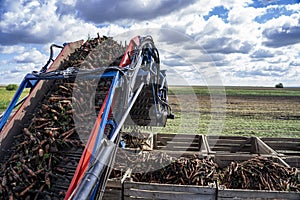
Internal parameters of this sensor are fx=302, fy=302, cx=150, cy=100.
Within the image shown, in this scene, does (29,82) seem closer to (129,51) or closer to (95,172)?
(129,51)

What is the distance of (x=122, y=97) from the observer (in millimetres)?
4359

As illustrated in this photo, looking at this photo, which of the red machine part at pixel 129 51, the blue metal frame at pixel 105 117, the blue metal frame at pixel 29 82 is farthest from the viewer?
the red machine part at pixel 129 51

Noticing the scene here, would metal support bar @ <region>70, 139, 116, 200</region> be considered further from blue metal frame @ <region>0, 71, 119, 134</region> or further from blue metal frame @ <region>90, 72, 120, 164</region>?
blue metal frame @ <region>0, 71, 119, 134</region>

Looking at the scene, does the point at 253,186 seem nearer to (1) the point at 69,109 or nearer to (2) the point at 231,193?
(2) the point at 231,193

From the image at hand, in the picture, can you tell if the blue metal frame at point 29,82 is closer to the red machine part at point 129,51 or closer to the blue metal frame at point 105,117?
the blue metal frame at point 105,117

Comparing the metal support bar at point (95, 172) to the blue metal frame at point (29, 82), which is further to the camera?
the blue metal frame at point (29, 82)

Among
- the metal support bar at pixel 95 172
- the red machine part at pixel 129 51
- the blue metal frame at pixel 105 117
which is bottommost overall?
the metal support bar at pixel 95 172

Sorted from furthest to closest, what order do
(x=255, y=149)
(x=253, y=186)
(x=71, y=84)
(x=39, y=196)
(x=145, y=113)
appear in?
(x=255, y=149) < (x=145, y=113) < (x=71, y=84) < (x=253, y=186) < (x=39, y=196)

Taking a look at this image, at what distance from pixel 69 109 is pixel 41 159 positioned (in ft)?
2.83

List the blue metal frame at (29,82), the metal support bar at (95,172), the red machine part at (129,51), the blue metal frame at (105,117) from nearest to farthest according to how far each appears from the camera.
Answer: the metal support bar at (95,172)
the blue metal frame at (105,117)
the blue metal frame at (29,82)
the red machine part at (129,51)

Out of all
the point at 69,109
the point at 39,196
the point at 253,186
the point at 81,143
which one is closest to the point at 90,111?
the point at 69,109

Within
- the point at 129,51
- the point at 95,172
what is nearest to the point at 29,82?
the point at 129,51

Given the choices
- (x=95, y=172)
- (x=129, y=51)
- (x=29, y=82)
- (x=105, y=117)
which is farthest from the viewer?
(x=129, y=51)

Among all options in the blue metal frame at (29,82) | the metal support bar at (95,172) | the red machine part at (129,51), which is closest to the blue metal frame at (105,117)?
the metal support bar at (95,172)
